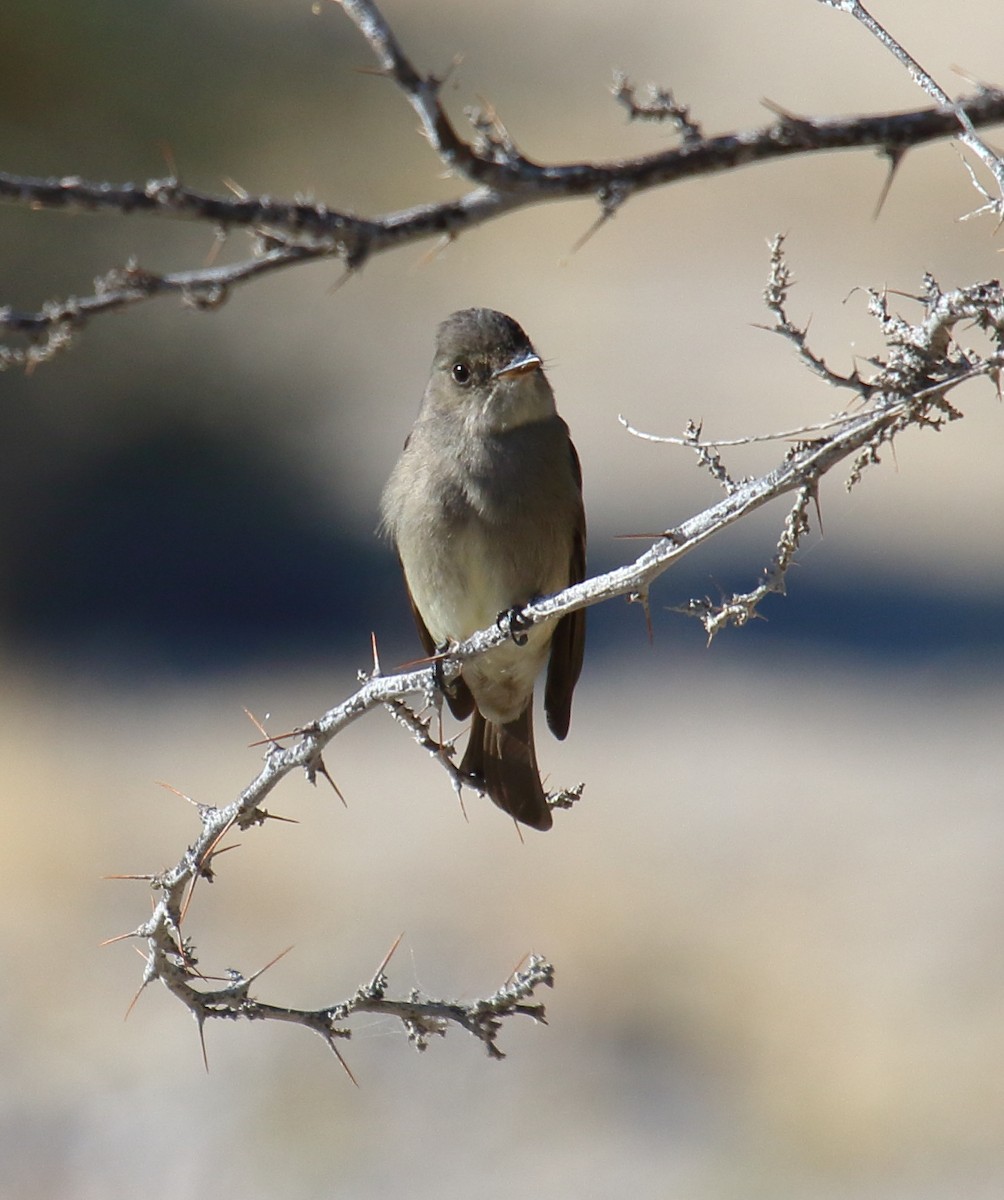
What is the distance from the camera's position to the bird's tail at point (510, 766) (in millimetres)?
4660

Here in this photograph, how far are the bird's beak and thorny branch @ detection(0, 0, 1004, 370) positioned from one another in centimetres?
235

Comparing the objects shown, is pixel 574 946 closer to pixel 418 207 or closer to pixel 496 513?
pixel 496 513

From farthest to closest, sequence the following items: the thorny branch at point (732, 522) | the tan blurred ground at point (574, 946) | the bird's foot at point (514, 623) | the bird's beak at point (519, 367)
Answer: the tan blurred ground at point (574, 946)
the bird's beak at point (519, 367)
the bird's foot at point (514, 623)
the thorny branch at point (732, 522)

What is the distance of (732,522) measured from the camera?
97.3 inches

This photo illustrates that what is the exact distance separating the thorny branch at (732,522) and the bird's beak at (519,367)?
1.58m

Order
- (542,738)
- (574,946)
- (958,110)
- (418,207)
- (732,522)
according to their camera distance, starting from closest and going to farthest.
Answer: (418,207) → (958,110) → (732,522) → (574,946) → (542,738)

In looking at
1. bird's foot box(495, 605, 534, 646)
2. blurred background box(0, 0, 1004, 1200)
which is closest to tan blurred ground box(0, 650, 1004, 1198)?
blurred background box(0, 0, 1004, 1200)

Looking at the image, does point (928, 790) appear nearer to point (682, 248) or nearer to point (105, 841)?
point (105, 841)

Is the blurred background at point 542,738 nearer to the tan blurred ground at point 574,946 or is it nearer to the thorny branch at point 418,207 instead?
the tan blurred ground at point 574,946

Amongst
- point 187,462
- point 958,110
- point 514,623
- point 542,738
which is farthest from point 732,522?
point 187,462

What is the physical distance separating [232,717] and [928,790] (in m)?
4.29

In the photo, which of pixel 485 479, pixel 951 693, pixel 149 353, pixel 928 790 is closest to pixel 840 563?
pixel 951 693

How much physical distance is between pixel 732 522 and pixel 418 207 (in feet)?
2.28

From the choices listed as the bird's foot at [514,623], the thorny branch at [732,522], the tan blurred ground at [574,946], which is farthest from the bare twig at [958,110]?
the tan blurred ground at [574,946]
